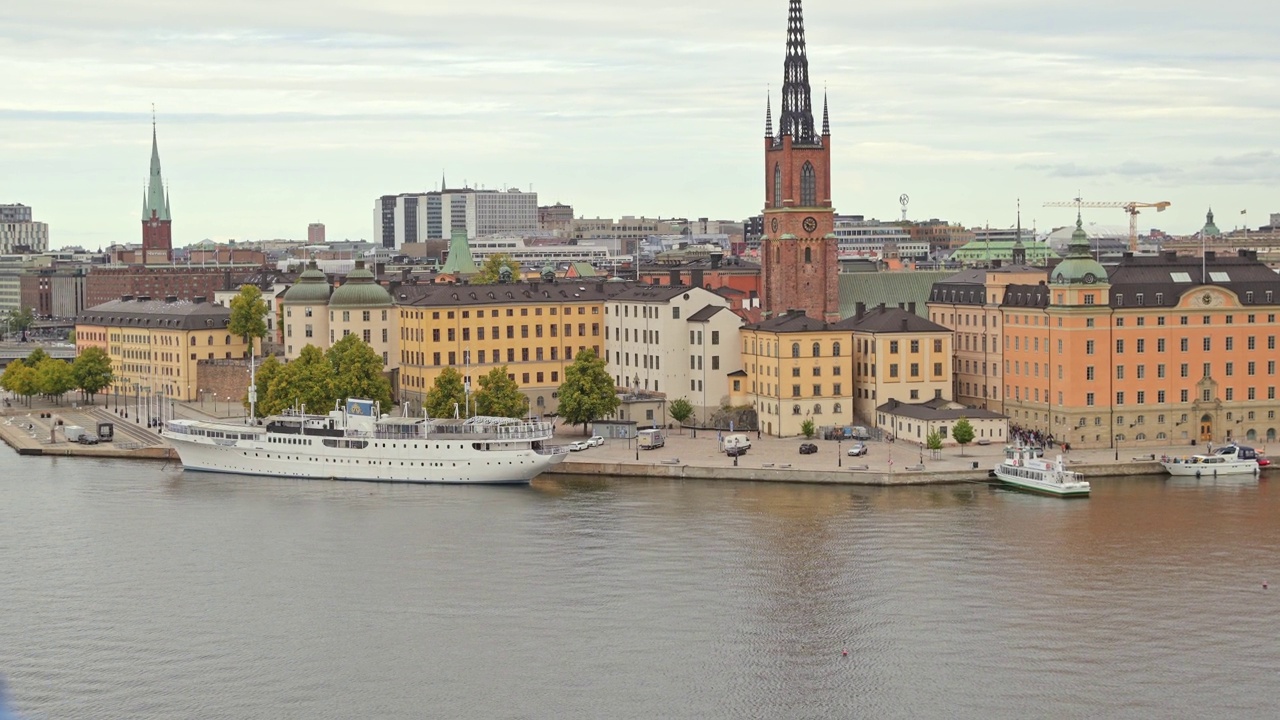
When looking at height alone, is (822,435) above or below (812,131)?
below

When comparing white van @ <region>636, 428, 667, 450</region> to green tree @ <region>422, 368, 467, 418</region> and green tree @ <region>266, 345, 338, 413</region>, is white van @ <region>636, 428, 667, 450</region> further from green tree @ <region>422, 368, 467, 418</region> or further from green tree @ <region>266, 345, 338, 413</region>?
green tree @ <region>266, 345, 338, 413</region>

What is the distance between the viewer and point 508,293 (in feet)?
341

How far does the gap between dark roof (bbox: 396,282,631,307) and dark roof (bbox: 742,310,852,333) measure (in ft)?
46.2

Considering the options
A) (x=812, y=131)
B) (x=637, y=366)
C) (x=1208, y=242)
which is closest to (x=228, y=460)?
(x=637, y=366)

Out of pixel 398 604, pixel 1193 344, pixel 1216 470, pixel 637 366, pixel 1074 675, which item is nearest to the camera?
pixel 1074 675

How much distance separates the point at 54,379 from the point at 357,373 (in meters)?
29.9

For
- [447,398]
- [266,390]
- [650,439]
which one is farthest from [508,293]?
[650,439]

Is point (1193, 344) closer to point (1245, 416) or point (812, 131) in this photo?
point (1245, 416)

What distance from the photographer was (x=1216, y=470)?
78.2 meters

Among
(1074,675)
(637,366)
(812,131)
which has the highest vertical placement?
(812,131)

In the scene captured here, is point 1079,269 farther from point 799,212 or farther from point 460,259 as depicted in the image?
point 460,259

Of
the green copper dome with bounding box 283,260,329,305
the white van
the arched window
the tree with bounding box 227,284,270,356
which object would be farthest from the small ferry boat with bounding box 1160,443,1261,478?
the tree with bounding box 227,284,270,356

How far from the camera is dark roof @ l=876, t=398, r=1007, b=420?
3310 inches

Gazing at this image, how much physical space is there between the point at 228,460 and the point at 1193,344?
4062 centimetres
